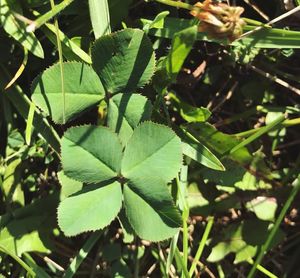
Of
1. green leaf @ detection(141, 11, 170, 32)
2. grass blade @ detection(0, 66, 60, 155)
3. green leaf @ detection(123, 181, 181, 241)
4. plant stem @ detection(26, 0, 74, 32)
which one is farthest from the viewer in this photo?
grass blade @ detection(0, 66, 60, 155)

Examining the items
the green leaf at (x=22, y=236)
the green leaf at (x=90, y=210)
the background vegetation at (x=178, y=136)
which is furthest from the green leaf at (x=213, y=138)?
the green leaf at (x=22, y=236)

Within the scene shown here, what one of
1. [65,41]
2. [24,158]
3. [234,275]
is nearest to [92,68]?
[65,41]

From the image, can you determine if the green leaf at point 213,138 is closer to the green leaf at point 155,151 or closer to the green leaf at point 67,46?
the green leaf at point 155,151

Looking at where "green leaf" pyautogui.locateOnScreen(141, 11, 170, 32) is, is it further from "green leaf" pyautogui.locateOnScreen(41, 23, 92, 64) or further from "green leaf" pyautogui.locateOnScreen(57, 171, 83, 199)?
"green leaf" pyautogui.locateOnScreen(57, 171, 83, 199)

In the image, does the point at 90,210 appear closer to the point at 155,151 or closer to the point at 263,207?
the point at 155,151

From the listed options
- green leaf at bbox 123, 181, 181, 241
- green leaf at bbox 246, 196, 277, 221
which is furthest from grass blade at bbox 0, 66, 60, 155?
green leaf at bbox 246, 196, 277, 221

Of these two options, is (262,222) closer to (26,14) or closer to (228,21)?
(228,21)

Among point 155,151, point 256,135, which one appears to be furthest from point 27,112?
point 256,135
